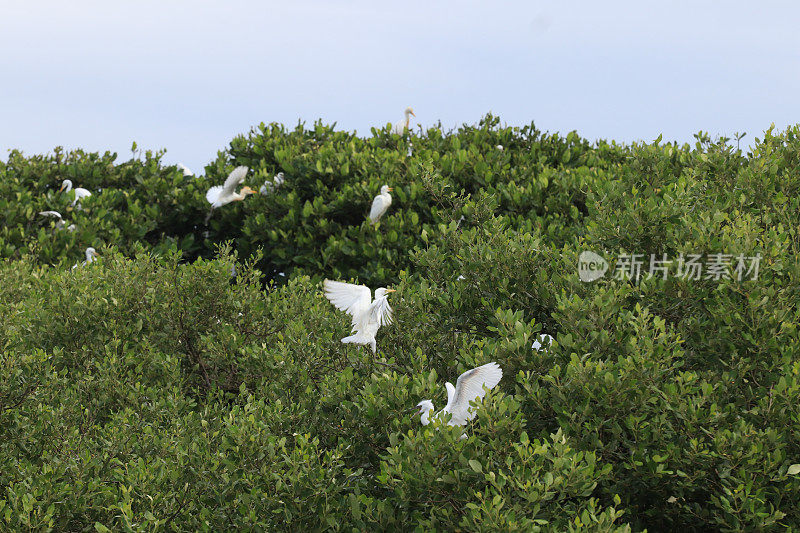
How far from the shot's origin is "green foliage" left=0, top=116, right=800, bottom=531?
385 cm

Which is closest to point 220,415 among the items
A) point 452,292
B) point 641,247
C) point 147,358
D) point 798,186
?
point 147,358

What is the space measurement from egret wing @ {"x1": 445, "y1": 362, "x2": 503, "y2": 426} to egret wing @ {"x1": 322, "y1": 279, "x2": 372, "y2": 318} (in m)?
1.58

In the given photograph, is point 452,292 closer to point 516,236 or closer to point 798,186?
point 516,236

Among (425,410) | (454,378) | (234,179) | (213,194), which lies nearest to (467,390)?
(425,410)

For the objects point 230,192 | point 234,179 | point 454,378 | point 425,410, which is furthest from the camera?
point 230,192

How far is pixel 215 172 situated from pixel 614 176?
7.29m

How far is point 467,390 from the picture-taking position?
403 centimetres

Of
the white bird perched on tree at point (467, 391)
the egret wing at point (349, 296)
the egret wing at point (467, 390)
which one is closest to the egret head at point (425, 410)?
the white bird perched on tree at point (467, 391)

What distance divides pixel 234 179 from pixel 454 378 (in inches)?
292

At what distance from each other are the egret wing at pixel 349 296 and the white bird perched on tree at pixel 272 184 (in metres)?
6.39

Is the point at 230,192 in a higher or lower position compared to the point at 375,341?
lower

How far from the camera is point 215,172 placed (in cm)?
1383

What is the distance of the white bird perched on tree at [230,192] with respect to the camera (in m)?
11.7

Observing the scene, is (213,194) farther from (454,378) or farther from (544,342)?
(544,342)
